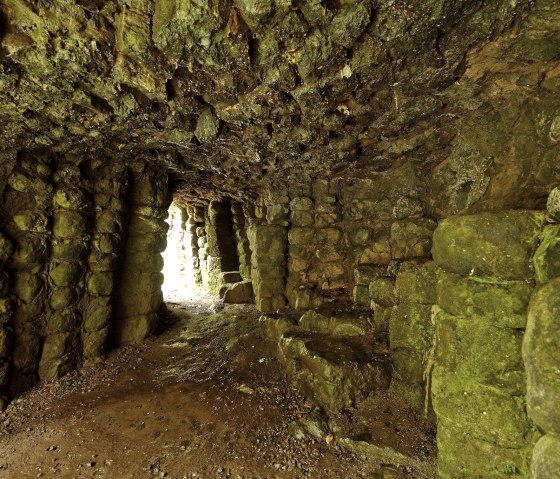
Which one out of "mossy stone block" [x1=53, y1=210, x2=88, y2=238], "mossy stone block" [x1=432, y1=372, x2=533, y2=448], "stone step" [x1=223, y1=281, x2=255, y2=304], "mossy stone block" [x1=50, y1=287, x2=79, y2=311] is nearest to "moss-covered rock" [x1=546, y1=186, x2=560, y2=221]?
"mossy stone block" [x1=432, y1=372, x2=533, y2=448]

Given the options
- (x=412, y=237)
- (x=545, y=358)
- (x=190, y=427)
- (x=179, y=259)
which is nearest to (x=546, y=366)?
(x=545, y=358)

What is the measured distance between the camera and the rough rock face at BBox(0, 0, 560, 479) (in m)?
1.97

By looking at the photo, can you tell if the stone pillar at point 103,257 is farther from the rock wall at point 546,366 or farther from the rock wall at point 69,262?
the rock wall at point 546,366

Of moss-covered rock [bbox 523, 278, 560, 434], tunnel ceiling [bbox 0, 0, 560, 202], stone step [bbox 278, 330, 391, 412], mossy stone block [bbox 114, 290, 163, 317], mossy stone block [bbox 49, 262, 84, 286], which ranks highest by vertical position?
tunnel ceiling [bbox 0, 0, 560, 202]

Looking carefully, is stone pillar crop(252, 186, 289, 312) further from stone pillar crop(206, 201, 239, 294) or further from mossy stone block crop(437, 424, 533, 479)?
mossy stone block crop(437, 424, 533, 479)

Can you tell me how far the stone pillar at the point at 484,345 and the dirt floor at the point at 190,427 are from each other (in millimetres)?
819

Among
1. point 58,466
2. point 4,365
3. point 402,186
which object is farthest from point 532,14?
point 4,365

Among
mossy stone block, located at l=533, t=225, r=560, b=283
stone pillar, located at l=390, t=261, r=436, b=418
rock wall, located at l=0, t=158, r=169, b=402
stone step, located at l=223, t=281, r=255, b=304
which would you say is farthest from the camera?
stone step, located at l=223, t=281, r=255, b=304

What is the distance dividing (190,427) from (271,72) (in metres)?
3.94

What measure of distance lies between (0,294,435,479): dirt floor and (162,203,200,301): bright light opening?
248 inches

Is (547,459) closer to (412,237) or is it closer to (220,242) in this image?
(412,237)

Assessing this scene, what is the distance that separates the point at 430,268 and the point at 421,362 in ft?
3.61

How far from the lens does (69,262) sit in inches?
173

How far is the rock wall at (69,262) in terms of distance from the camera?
3.87 metres
